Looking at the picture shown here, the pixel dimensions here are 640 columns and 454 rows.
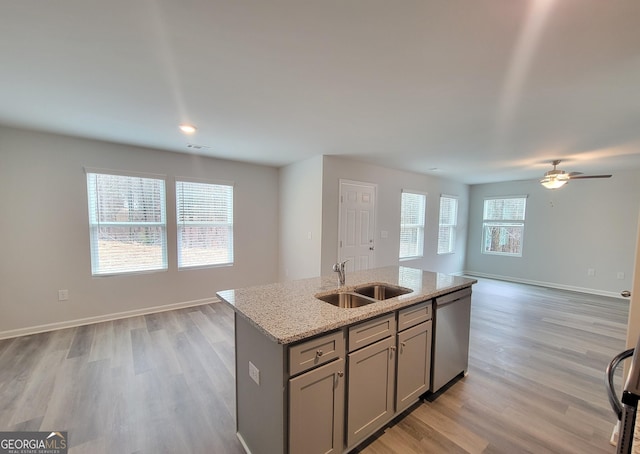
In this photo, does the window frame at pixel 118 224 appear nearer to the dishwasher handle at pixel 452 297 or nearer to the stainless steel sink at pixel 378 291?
the stainless steel sink at pixel 378 291

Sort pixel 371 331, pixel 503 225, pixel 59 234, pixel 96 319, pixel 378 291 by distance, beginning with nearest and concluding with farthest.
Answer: pixel 371 331, pixel 378 291, pixel 59 234, pixel 96 319, pixel 503 225

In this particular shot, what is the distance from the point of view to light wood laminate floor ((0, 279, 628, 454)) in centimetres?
174

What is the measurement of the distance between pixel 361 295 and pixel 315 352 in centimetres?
79

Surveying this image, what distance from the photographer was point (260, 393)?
145 cm

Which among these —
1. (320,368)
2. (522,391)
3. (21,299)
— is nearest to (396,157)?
(522,391)

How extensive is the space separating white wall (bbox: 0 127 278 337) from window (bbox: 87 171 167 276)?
96 mm

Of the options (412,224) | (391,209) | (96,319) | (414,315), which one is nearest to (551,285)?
(412,224)

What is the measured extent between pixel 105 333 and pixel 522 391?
4476 mm

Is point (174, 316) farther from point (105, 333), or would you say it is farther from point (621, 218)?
point (621, 218)

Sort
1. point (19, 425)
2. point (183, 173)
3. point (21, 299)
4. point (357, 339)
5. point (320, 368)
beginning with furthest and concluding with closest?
point (183, 173), point (21, 299), point (19, 425), point (357, 339), point (320, 368)

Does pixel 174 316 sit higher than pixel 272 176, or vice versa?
pixel 272 176

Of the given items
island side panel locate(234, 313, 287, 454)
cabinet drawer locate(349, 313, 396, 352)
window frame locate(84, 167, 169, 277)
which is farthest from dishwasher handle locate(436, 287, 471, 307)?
window frame locate(84, 167, 169, 277)

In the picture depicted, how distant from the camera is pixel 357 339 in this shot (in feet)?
5.13

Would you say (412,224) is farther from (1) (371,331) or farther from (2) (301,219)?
(1) (371,331)
